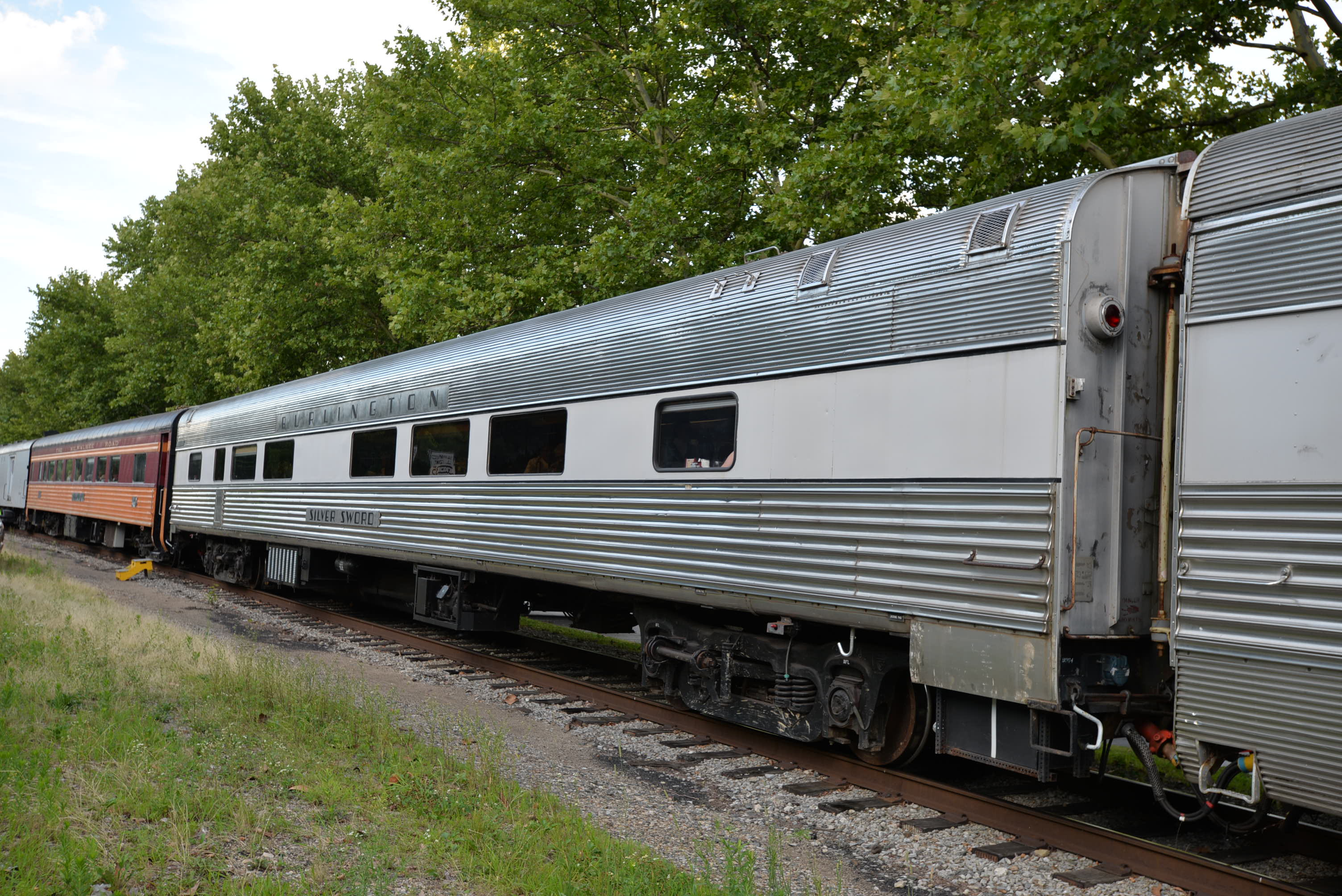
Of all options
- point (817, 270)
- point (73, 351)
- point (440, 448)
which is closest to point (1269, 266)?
point (817, 270)

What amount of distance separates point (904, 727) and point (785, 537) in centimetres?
136

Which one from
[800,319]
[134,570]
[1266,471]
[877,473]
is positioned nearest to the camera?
[1266,471]

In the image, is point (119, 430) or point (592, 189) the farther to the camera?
point (119, 430)

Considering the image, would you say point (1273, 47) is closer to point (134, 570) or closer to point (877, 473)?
point (877, 473)

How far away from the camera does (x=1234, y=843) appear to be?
5156mm

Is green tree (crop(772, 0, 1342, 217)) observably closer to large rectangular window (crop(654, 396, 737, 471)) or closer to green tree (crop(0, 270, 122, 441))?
large rectangular window (crop(654, 396, 737, 471))

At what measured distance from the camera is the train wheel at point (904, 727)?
6.07 meters

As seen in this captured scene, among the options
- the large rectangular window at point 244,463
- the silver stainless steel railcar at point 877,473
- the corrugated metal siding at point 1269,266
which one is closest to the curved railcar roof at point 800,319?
the silver stainless steel railcar at point 877,473

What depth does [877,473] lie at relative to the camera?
5.78m

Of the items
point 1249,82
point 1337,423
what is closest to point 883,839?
point 1337,423

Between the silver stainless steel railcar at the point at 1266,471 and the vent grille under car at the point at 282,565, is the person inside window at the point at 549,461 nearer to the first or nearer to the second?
the silver stainless steel railcar at the point at 1266,471

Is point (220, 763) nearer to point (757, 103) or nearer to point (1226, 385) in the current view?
point (1226, 385)

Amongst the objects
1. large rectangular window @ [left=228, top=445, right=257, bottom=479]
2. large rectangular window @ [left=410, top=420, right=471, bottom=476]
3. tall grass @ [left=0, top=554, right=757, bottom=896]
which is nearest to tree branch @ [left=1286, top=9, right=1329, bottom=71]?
large rectangular window @ [left=410, top=420, right=471, bottom=476]

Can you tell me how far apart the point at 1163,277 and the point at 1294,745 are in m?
2.29
